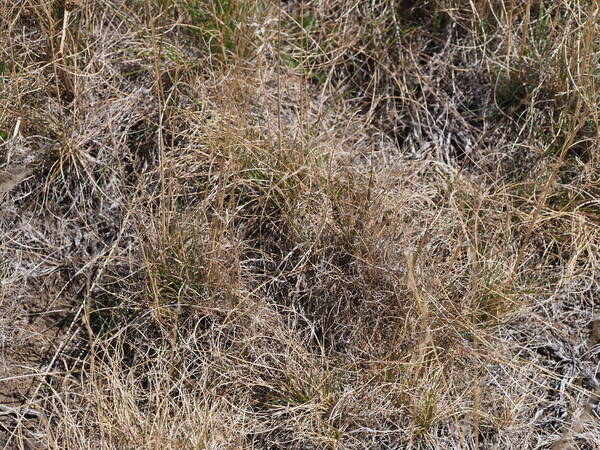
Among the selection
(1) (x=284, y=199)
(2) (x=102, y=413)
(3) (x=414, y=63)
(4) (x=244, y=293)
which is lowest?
(2) (x=102, y=413)

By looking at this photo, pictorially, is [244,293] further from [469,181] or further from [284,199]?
[469,181]

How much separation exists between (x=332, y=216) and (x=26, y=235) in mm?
1000

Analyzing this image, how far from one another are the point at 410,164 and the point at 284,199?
1.64ft

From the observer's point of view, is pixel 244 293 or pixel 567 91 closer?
pixel 244 293

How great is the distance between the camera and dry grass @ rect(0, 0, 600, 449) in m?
2.51

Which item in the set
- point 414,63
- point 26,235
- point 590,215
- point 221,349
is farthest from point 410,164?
point 26,235

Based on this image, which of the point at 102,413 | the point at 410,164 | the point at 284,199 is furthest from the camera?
the point at 410,164

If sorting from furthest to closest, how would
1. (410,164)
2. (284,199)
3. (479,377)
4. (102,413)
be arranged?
(410,164)
(284,199)
(479,377)
(102,413)

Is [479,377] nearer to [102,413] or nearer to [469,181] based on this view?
[469,181]

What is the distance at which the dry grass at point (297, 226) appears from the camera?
98.8 inches

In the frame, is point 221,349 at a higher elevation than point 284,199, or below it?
below

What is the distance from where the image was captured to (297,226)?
269 centimetres

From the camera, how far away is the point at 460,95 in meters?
3.13

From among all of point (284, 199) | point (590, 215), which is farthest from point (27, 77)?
point (590, 215)
